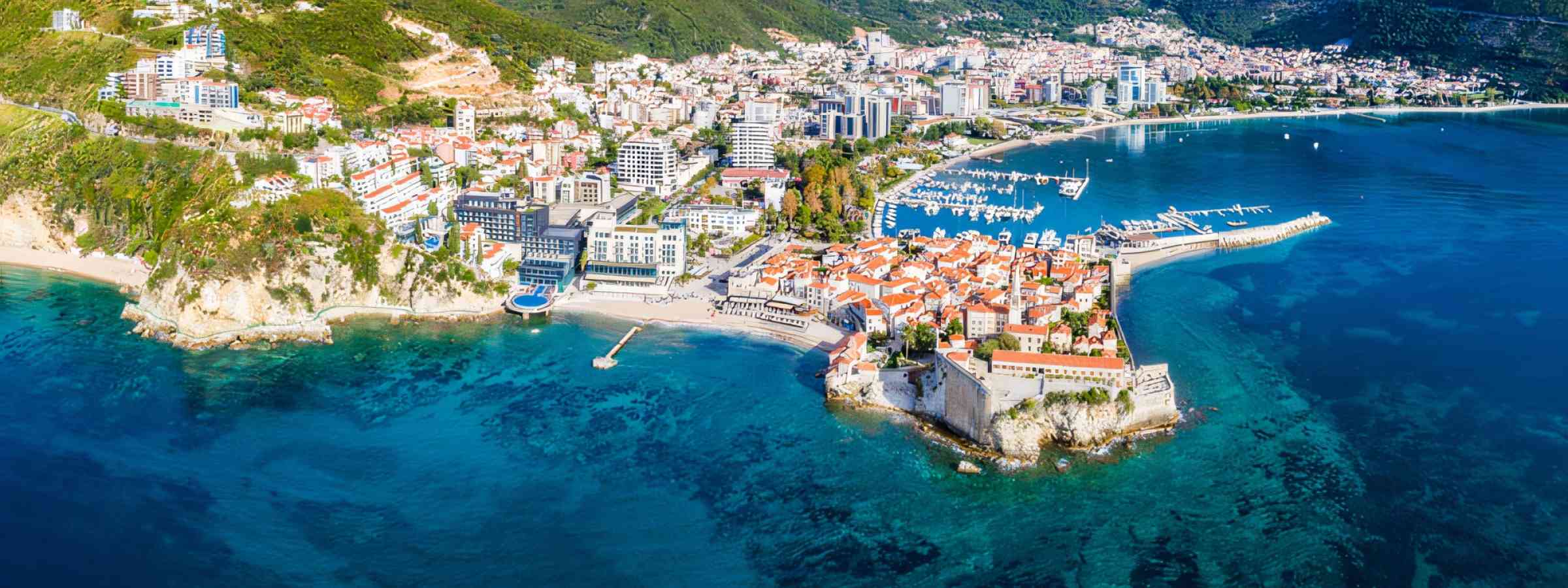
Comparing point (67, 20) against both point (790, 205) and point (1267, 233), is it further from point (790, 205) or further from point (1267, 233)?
point (1267, 233)

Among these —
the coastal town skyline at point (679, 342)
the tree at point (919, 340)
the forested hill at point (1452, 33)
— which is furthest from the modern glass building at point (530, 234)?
the forested hill at point (1452, 33)

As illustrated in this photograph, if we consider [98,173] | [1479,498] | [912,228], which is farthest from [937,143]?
[1479,498]

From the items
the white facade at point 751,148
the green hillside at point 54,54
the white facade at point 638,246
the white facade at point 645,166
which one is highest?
the green hillside at point 54,54

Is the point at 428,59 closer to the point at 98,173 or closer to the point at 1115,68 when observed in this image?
the point at 98,173

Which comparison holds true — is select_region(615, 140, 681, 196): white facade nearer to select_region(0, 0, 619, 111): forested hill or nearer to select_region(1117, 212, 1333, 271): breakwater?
select_region(0, 0, 619, 111): forested hill

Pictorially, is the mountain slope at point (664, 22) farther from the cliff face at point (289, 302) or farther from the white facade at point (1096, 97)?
the cliff face at point (289, 302)
